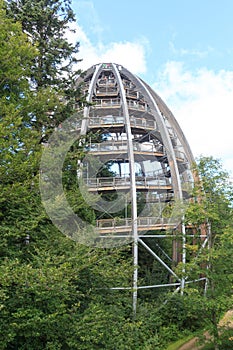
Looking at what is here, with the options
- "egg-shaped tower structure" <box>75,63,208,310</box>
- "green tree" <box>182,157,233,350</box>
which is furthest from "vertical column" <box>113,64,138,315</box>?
"green tree" <box>182,157,233,350</box>

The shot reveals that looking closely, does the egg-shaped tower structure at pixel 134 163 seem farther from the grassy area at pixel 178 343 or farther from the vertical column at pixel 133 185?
the grassy area at pixel 178 343

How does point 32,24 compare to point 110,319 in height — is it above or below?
above

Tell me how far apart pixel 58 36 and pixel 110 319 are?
948cm

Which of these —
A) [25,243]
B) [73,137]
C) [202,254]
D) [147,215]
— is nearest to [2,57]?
[73,137]

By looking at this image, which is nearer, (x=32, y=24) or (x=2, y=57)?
(x=2, y=57)

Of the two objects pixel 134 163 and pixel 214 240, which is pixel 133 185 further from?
pixel 214 240

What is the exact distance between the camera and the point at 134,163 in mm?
14297

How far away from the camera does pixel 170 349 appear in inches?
456

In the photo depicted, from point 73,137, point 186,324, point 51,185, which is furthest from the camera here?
point 186,324

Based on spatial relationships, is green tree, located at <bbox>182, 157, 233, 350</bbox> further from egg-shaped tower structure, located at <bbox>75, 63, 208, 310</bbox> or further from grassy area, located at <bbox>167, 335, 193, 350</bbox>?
grassy area, located at <bbox>167, 335, 193, 350</bbox>

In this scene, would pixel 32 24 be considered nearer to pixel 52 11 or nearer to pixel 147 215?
pixel 52 11

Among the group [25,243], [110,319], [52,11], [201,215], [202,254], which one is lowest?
[110,319]

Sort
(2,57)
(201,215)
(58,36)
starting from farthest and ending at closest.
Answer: (58,36)
(201,215)
(2,57)

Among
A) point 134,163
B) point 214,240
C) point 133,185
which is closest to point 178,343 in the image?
point 214,240
